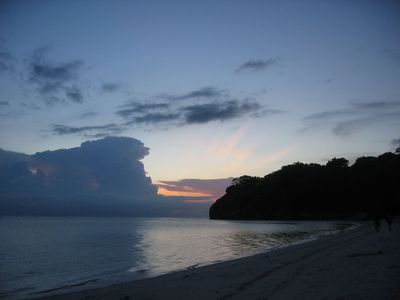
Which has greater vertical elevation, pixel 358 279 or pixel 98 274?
pixel 358 279

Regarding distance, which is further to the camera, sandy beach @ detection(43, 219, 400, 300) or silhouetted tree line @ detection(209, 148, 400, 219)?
silhouetted tree line @ detection(209, 148, 400, 219)

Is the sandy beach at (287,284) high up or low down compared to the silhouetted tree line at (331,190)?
down

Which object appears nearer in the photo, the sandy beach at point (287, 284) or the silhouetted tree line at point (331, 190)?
the sandy beach at point (287, 284)

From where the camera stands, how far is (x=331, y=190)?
5743 inches

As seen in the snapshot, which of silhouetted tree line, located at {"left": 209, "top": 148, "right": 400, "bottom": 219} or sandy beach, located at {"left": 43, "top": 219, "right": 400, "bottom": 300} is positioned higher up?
silhouetted tree line, located at {"left": 209, "top": 148, "right": 400, "bottom": 219}

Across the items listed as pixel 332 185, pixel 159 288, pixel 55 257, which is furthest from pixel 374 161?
pixel 159 288

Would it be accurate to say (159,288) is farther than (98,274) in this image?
No

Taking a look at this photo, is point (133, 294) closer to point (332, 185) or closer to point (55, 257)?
point (55, 257)

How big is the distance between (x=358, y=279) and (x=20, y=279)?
1905cm

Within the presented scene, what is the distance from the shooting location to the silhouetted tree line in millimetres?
121688

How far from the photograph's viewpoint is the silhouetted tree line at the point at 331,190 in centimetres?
12169

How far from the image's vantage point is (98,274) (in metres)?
24.0

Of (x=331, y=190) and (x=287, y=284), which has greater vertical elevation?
(x=331, y=190)

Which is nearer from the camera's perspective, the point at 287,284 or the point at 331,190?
the point at 287,284
